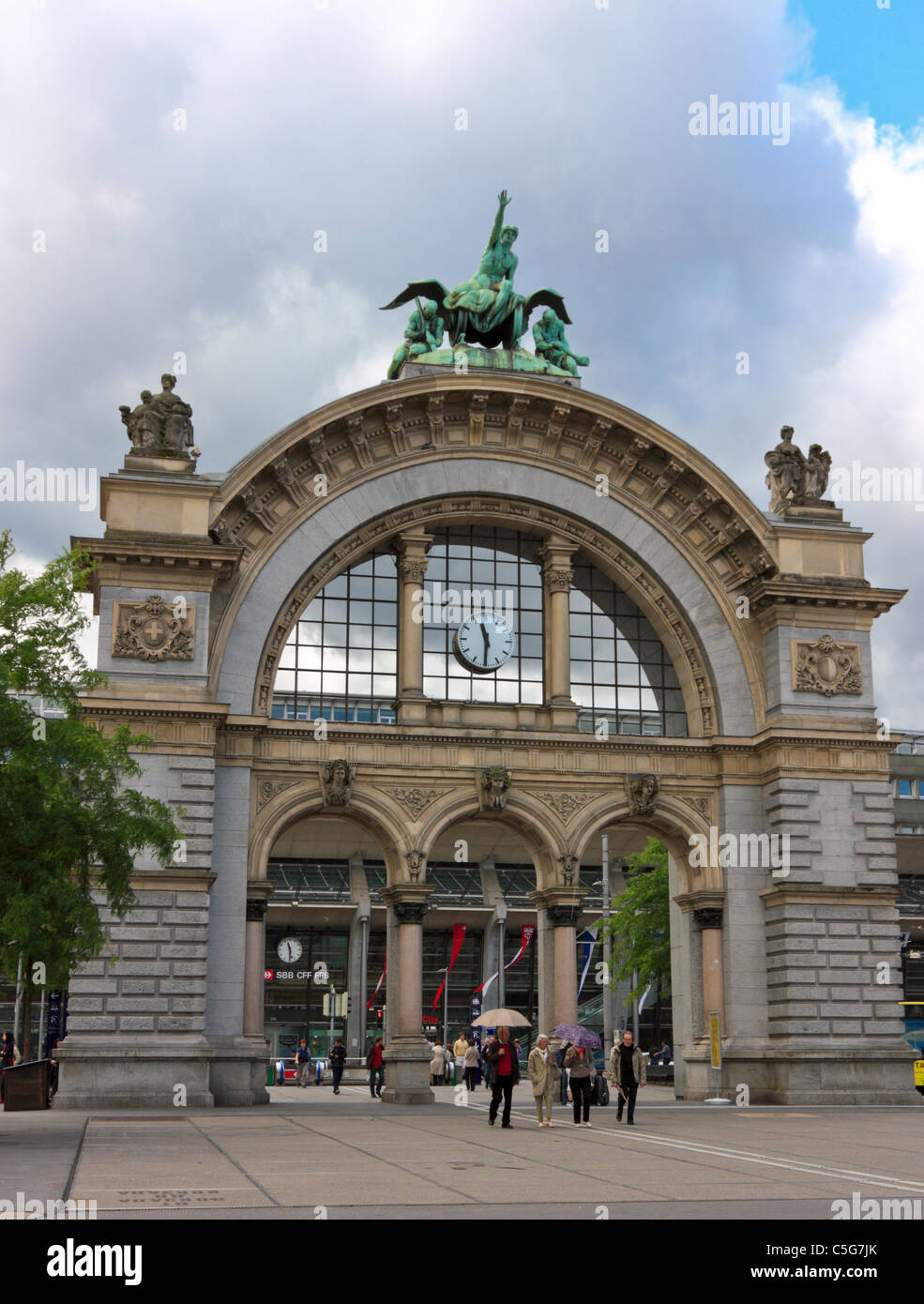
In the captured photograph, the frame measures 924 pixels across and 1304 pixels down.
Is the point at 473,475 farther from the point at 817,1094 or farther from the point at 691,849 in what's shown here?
the point at 817,1094

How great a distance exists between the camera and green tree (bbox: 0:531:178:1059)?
83.5 feet

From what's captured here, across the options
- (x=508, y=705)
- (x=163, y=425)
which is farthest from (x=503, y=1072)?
(x=163, y=425)

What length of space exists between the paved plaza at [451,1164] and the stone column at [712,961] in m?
6.34

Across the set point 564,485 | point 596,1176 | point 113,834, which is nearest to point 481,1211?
point 596,1176

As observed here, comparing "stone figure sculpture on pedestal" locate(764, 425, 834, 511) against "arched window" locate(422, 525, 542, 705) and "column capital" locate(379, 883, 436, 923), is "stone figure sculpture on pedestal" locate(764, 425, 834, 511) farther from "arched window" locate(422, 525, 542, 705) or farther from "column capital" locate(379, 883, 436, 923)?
"column capital" locate(379, 883, 436, 923)

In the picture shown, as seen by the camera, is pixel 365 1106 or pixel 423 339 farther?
pixel 423 339

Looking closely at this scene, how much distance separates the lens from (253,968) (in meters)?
38.5

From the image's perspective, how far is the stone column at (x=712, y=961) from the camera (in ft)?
134

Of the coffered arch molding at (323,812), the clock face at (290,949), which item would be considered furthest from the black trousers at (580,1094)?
the clock face at (290,949)

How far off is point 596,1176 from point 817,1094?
70.3ft

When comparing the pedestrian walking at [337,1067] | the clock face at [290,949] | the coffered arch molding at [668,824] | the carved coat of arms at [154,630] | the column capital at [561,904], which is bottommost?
the pedestrian walking at [337,1067]

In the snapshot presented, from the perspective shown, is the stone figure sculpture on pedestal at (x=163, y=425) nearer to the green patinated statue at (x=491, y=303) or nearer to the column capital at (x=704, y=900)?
the green patinated statue at (x=491, y=303)

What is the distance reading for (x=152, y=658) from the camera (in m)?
38.3

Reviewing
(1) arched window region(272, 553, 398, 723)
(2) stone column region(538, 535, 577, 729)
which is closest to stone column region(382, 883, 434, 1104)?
(1) arched window region(272, 553, 398, 723)
